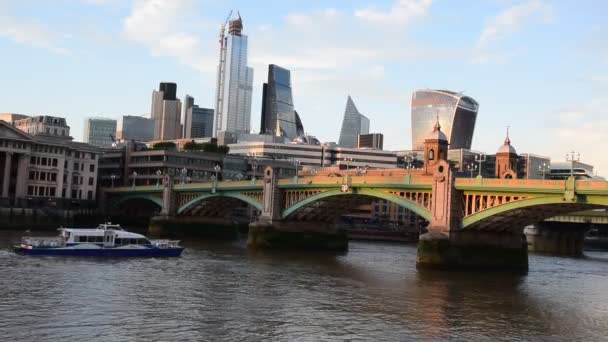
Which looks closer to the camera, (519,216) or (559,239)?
(519,216)

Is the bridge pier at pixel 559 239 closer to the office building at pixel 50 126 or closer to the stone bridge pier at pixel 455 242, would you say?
the stone bridge pier at pixel 455 242

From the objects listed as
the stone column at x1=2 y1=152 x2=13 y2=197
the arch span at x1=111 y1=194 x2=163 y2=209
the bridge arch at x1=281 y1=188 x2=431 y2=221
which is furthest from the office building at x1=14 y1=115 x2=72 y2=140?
the bridge arch at x1=281 y1=188 x2=431 y2=221

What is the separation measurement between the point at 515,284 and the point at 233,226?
2476 inches

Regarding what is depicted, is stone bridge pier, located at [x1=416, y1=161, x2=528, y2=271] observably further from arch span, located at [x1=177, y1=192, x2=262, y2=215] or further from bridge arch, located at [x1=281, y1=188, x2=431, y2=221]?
arch span, located at [x1=177, y1=192, x2=262, y2=215]

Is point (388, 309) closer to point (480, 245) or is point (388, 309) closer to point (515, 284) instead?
point (515, 284)

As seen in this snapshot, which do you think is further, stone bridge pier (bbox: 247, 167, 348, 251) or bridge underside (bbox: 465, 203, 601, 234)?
stone bridge pier (bbox: 247, 167, 348, 251)

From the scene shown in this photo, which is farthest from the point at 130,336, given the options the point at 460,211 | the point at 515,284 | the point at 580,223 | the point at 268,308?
the point at 580,223

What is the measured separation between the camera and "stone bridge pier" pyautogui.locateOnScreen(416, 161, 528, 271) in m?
62.5

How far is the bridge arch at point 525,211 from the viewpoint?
184 feet

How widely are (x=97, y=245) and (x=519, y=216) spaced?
36.7 meters

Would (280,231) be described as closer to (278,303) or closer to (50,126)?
(278,303)

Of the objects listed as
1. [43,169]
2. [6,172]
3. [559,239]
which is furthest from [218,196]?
[559,239]

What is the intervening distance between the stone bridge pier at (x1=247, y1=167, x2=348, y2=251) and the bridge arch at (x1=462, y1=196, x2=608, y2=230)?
2730cm

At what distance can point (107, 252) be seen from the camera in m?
65.3
